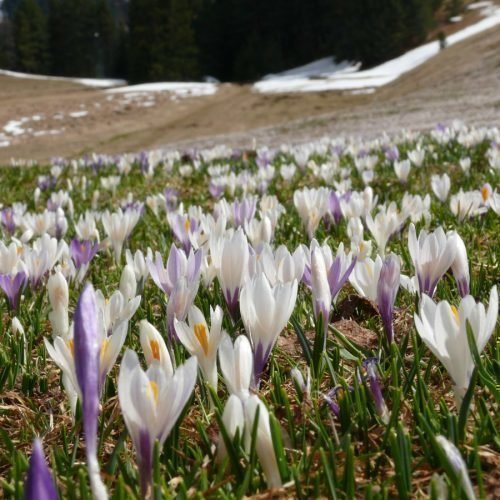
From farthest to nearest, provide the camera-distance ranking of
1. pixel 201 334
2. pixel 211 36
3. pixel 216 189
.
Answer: pixel 211 36 < pixel 216 189 < pixel 201 334

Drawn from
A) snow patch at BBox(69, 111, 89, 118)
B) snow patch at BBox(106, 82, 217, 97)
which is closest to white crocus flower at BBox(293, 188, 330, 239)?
snow patch at BBox(69, 111, 89, 118)

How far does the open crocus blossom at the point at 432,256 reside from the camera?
5.21ft

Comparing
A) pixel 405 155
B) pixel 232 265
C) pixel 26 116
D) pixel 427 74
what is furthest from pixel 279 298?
pixel 26 116

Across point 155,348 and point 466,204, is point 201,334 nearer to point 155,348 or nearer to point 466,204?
point 155,348

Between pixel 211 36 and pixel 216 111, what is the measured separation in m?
38.6

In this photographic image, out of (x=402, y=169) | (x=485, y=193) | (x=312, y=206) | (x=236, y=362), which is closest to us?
(x=236, y=362)

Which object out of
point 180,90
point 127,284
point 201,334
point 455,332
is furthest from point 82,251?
point 180,90

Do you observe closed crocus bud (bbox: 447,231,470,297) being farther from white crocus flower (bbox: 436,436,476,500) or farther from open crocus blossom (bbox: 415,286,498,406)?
white crocus flower (bbox: 436,436,476,500)

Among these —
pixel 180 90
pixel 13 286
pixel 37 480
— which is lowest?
pixel 13 286

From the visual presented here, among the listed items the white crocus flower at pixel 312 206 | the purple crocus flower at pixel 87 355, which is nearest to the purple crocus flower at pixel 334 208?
the white crocus flower at pixel 312 206

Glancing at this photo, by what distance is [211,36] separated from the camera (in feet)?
222

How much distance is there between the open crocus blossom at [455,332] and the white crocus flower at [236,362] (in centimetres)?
30

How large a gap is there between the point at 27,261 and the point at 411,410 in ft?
4.86

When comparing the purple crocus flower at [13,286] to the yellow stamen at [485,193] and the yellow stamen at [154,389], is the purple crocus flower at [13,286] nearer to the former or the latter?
the yellow stamen at [154,389]
